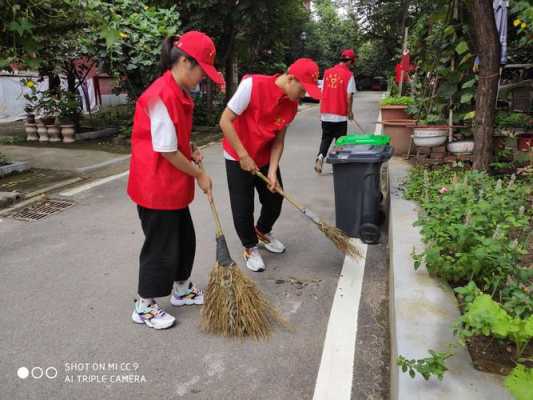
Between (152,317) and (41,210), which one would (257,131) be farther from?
(41,210)

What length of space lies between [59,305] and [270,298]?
1.51 meters

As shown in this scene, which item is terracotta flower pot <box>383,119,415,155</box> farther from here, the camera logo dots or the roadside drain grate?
the camera logo dots

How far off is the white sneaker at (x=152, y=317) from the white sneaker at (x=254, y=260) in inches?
36.7

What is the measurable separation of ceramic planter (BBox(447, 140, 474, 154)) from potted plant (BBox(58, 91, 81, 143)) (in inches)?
315

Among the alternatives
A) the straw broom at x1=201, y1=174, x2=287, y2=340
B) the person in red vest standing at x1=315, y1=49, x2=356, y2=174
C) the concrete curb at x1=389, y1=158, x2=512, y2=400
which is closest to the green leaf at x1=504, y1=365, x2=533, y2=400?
the concrete curb at x1=389, y1=158, x2=512, y2=400

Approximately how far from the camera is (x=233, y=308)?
2771 millimetres

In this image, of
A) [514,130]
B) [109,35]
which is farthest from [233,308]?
[514,130]

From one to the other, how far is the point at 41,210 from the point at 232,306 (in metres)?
3.69

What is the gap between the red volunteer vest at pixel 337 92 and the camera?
6604 millimetres

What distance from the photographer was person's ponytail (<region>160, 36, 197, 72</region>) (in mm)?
2479

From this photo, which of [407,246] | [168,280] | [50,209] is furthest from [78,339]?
[50,209]

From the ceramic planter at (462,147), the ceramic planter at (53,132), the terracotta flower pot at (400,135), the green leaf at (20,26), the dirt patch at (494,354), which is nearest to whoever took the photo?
the dirt patch at (494,354)

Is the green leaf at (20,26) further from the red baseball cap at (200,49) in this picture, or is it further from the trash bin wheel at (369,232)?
the trash bin wheel at (369,232)

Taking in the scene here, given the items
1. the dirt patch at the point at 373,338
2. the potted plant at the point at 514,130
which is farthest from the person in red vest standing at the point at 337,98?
the dirt patch at the point at 373,338
